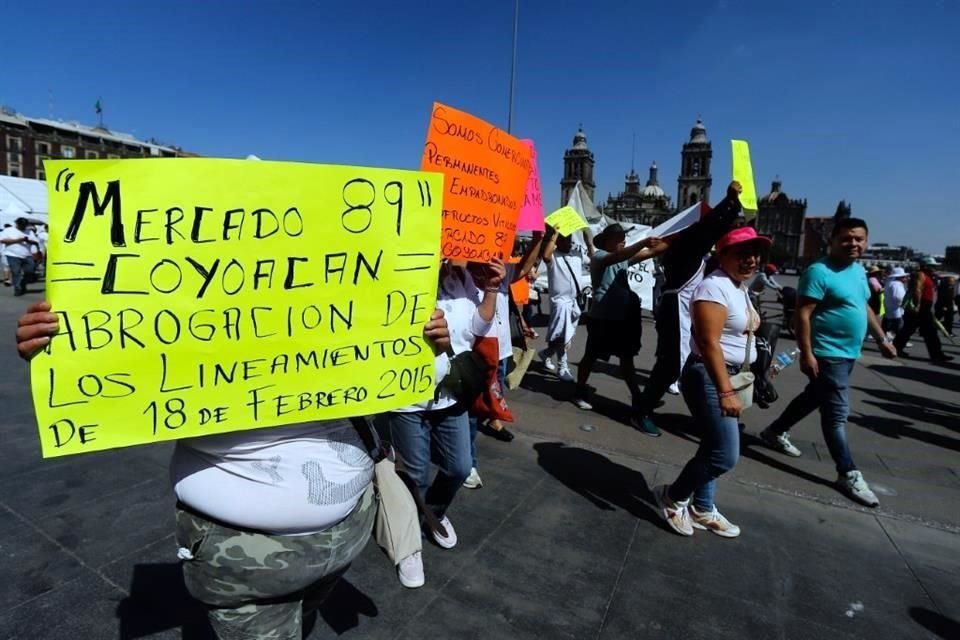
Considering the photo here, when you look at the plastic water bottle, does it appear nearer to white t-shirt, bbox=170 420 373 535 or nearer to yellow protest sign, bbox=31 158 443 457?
yellow protest sign, bbox=31 158 443 457

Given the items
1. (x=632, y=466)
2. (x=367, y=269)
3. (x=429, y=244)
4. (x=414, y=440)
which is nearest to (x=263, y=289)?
(x=367, y=269)

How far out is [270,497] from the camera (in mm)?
1311

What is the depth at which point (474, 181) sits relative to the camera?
2.77m

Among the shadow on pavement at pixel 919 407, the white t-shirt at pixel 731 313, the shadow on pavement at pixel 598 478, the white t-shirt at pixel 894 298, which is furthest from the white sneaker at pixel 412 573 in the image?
the white t-shirt at pixel 894 298

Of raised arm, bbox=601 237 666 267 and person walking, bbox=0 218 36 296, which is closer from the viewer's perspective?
raised arm, bbox=601 237 666 267

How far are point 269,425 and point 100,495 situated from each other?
2500 mm

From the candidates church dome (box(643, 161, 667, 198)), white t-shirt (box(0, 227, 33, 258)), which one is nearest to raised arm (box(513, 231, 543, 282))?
white t-shirt (box(0, 227, 33, 258))

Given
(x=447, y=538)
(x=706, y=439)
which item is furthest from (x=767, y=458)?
(x=447, y=538)

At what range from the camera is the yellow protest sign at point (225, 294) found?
1.23 m

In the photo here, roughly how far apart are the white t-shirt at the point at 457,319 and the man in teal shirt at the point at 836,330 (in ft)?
7.99

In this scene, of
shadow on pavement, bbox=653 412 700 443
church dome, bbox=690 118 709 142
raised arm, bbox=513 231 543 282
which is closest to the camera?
raised arm, bbox=513 231 543 282

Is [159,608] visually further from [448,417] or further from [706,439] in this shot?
[706,439]

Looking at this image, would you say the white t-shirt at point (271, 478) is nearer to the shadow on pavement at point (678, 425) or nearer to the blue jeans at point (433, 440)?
the blue jeans at point (433, 440)

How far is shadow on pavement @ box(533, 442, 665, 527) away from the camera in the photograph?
335 cm
